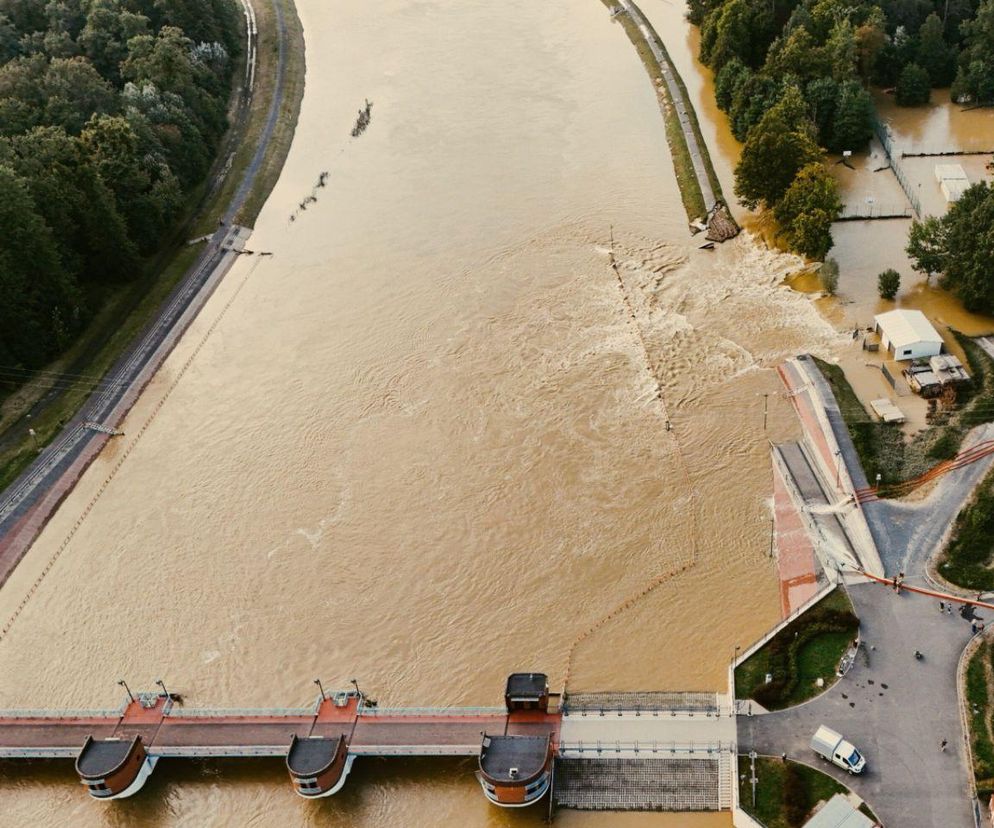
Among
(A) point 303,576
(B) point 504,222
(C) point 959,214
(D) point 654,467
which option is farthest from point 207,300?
(C) point 959,214

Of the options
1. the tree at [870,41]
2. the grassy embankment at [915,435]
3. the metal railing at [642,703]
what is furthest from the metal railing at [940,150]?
the metal railing at [642,703]

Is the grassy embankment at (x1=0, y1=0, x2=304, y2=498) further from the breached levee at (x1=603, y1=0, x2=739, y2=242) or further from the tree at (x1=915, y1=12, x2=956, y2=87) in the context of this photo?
the tree at (x1=915, y1=12, x2=956, y2=87)

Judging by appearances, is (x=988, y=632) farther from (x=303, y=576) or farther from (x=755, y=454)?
(x=303, y=576)

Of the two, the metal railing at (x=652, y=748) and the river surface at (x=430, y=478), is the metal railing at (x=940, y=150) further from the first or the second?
the metal railing at (x=652, y=748)

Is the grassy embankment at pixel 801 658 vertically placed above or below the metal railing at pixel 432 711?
below

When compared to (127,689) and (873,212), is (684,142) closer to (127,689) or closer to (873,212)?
(873,212)

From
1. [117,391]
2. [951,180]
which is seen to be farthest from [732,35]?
[117,391]
